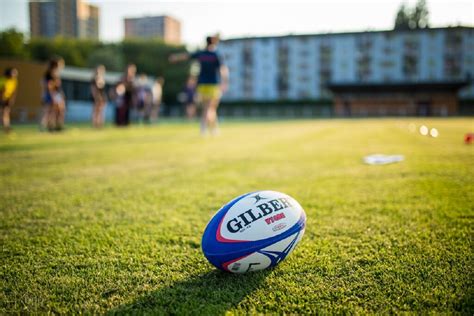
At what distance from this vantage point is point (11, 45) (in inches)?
2105

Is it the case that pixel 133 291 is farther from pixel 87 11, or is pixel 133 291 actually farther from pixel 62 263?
pixel 87 11

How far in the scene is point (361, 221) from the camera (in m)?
2.86

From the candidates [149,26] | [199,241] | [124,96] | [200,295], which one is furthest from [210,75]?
[149,26]

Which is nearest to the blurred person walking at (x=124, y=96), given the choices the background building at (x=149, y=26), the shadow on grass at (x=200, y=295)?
the shadow on grass at (x=200, y=295)

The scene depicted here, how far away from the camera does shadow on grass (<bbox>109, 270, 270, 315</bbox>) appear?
1.63 metres

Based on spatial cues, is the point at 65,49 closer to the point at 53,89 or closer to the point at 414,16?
the point at 53,89

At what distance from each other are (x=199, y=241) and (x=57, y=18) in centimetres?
13365

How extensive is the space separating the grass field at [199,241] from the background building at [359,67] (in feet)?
155

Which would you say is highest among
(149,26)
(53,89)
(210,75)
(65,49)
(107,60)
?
(149,26)

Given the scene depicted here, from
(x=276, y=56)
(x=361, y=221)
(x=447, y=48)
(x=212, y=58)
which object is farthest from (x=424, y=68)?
(x=361, y=221)

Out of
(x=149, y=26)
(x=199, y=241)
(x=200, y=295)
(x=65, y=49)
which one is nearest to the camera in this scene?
(x=200, y=295)

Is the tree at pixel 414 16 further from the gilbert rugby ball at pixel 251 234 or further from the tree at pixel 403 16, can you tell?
the gilbert rugby ball at pixel 251 234

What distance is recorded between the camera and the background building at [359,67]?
4772 centimetres

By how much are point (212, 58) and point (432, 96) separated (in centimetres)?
4743
